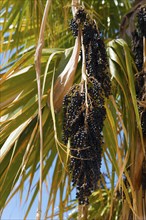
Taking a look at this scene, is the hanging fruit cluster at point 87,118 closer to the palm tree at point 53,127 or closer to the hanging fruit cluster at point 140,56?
the palm tree at point 53,127

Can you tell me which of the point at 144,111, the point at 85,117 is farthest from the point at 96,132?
the point at 144,111

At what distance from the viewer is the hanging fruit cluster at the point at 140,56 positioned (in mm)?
1731

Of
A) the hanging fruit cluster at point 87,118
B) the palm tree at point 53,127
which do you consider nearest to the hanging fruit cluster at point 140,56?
the palm tree at point 53,127

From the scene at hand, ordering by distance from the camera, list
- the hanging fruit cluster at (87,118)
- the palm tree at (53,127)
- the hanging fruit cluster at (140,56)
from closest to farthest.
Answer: the hanging fruit cluster at (87,118)
the palm tree at (53,127)
the hanging fruit cluster at (140,56)

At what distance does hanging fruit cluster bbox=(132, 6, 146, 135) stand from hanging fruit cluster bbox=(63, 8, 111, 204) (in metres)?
0.35

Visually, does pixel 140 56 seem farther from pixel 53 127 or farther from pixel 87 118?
pixel 87 118

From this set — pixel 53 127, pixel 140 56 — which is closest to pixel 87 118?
pixel 53 127

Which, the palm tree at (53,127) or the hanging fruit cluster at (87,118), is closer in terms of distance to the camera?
the hanging fruit cluster at (87,118)

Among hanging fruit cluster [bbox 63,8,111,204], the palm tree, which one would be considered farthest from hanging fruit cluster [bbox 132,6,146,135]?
hanging fruit cluster [bbox 63,8,111,204]

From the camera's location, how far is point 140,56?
1839 millimetres

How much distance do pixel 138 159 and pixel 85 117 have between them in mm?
537

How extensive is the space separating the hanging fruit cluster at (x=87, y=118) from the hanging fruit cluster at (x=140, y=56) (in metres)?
0.35

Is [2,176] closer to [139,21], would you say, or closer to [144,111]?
[144,111]

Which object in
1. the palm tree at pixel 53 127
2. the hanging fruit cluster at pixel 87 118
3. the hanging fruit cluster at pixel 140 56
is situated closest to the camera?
the hanging fruit cluster at pixel 87 118
